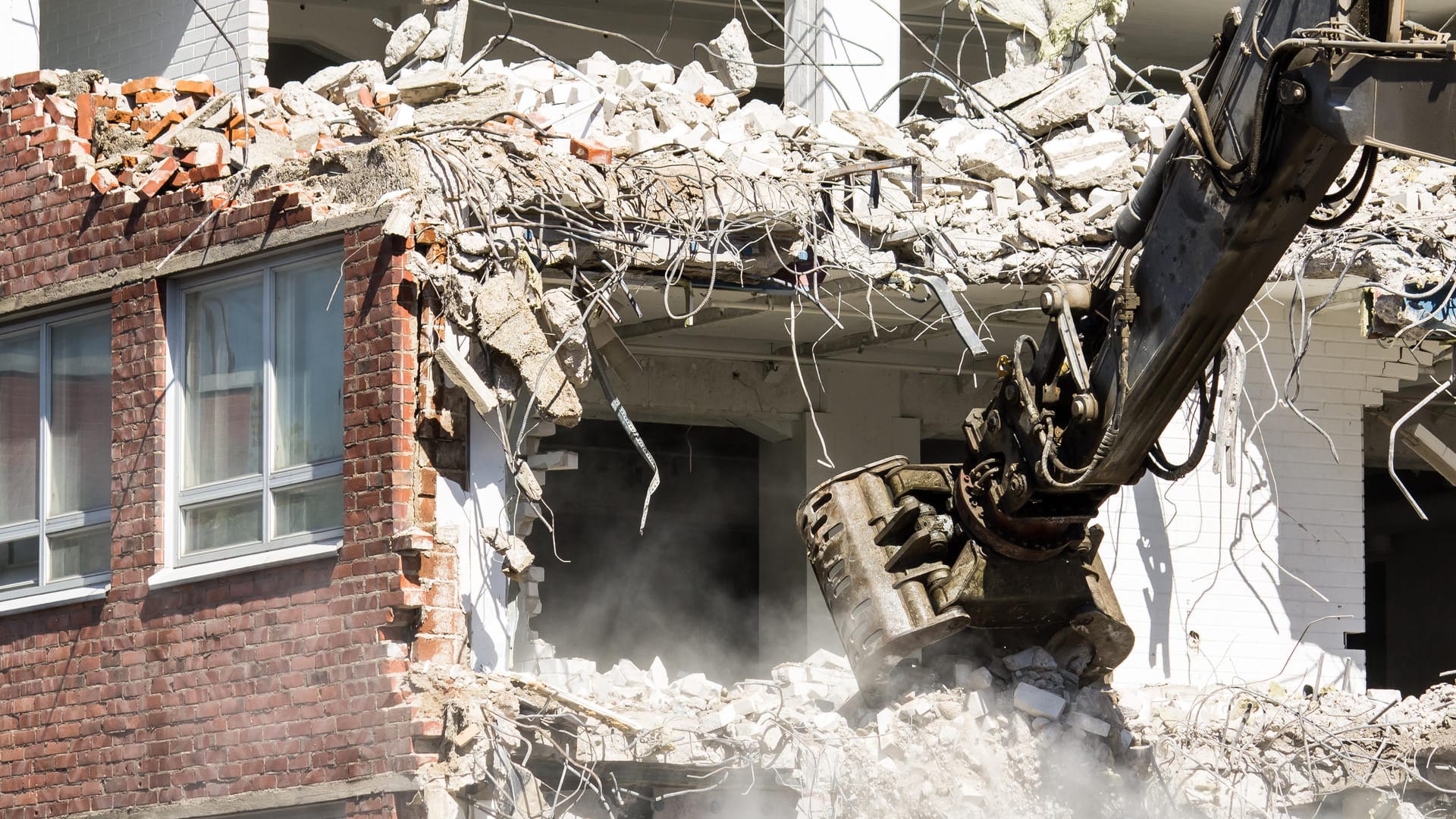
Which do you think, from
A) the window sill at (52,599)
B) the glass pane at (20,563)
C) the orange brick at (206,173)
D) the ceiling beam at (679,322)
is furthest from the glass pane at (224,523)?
the ceiling beam at (679,322)

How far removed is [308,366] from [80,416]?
1.84 meters

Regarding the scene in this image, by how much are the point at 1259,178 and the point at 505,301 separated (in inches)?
166

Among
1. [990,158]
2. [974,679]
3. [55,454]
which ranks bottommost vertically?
[974,679]

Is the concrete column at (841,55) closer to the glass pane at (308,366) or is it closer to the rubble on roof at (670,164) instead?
the rubble on roof at (670,164)

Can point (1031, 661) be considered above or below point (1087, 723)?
above

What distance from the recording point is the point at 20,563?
1222 centimetres

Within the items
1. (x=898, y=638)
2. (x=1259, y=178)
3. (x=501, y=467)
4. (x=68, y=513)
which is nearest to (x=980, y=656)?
(x=898, y=638)

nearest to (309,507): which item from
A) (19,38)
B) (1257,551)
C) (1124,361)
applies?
(19,38)

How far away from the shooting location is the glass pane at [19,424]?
40.1 ft

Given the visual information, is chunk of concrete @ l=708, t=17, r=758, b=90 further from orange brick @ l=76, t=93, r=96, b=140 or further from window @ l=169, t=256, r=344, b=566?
orange brick @ l=76, t=93, r=96, b=140

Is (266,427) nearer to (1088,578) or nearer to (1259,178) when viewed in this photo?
(1088,578)

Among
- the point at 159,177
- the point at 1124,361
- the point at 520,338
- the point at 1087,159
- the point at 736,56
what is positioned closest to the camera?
the point at 1124,361

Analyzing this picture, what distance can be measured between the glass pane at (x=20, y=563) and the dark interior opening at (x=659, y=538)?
6.23 metres

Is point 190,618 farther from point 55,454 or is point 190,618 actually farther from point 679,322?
point 679,322
